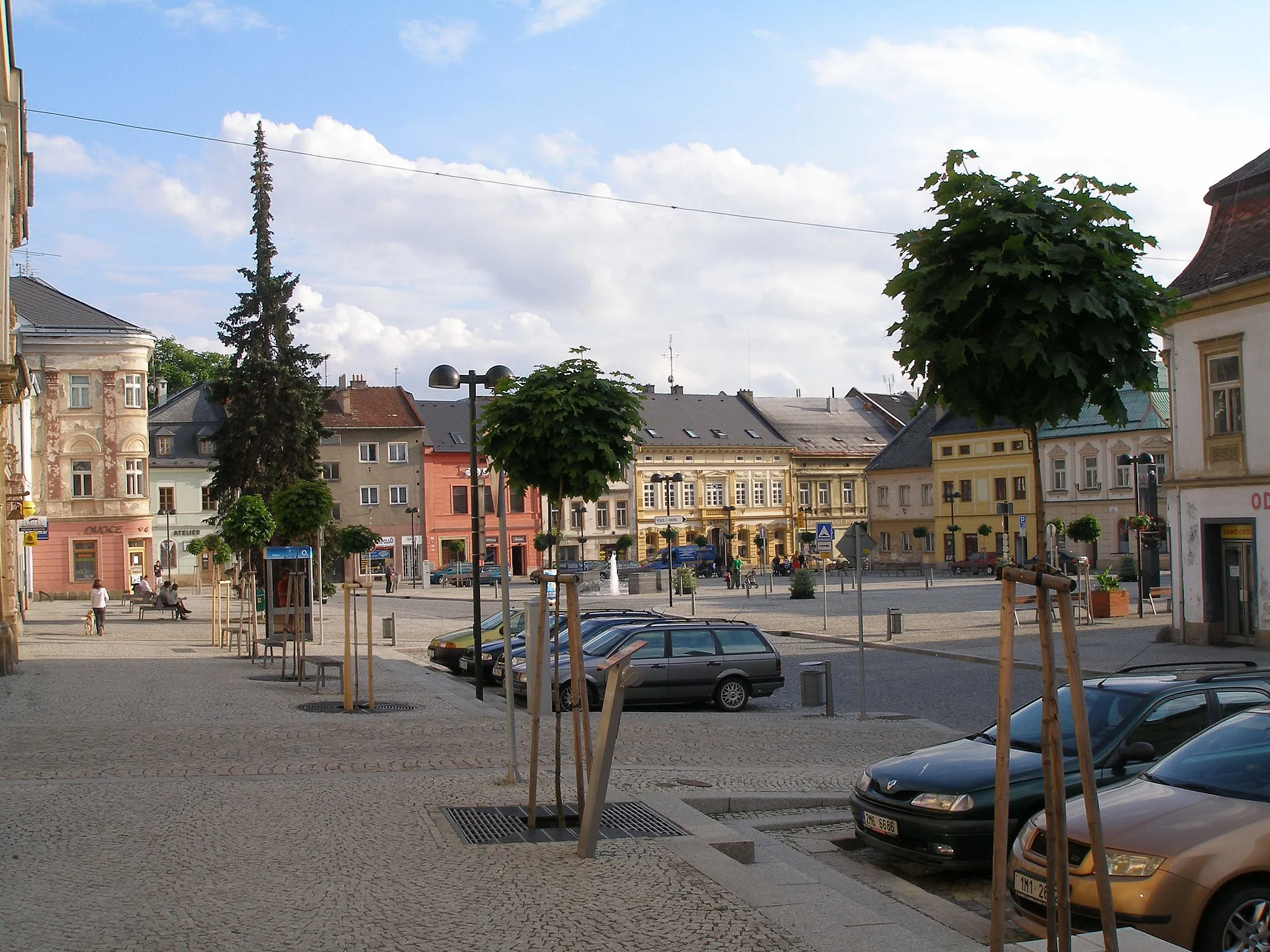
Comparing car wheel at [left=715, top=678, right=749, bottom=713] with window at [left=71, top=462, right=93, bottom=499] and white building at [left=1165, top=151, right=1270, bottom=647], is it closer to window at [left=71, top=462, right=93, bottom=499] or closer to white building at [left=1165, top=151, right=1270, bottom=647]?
white building at [left=1165, top=151, right=1270, bottom=647]

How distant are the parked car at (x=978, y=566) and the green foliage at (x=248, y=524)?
50449 millimetres

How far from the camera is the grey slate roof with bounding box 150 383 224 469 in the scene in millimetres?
74500

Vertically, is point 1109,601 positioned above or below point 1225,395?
below

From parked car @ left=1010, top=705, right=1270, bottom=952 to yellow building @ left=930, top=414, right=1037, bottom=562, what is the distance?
69.0 metres

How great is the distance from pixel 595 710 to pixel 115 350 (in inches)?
1743

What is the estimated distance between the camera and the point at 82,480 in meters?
57.6

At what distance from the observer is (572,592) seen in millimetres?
8422

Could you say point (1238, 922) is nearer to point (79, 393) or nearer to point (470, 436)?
point (470, 436)

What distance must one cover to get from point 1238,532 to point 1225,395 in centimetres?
296

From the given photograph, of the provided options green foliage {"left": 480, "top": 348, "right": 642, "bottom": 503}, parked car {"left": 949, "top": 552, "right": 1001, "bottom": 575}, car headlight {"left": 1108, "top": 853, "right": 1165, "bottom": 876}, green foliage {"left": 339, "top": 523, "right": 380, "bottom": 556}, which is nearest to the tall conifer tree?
green foliage {"left": 339, "top": 523, "right": 380, "bottom": 556}

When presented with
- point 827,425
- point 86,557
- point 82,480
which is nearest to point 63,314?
point 82,480

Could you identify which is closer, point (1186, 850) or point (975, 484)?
point (1186, 850)

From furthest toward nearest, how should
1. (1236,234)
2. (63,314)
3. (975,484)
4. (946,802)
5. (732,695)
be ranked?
(975,484), (63,314), (1236,234), (732,695), (946,802)

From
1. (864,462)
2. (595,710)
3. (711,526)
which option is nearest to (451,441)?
(711,526)
